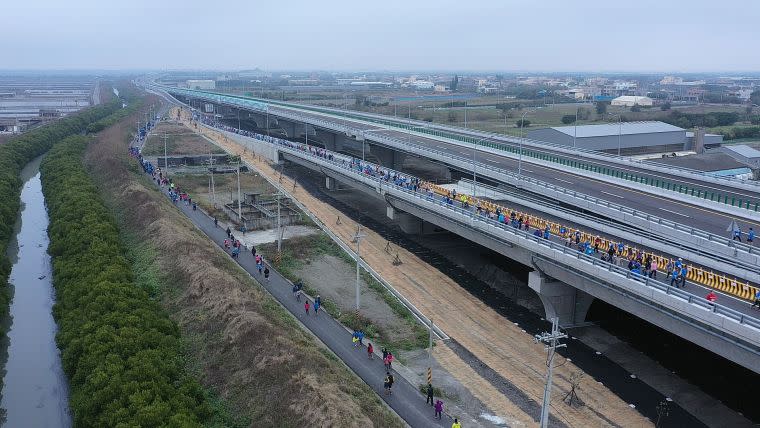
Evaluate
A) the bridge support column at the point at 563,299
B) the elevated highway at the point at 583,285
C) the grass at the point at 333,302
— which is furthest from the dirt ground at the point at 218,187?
the bridge support column at the point at 563,299

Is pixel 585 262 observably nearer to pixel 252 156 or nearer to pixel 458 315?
pixel 458 315

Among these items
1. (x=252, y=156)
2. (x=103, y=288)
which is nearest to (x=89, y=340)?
(x=103, y=288)

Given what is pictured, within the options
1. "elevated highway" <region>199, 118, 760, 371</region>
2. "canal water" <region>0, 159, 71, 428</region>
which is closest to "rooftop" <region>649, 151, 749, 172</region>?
"elevated highway" <region>199, 118, 760, 371</region>

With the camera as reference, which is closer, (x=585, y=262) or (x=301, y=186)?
(x=585, y=262)

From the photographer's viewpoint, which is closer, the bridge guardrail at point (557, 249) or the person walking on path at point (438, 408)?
the bridge guardrail at point (557, 249)

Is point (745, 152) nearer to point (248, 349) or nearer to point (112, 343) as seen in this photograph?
point (248, 349)

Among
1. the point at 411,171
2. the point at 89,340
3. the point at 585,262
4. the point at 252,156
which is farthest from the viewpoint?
the point at 252,156

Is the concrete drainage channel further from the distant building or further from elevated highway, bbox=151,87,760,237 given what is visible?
the distant building

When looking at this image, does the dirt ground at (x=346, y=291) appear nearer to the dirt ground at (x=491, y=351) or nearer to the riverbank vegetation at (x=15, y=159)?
the dirt ground at (x=491, y=351)

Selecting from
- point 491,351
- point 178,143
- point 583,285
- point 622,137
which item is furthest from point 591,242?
point 178,143
